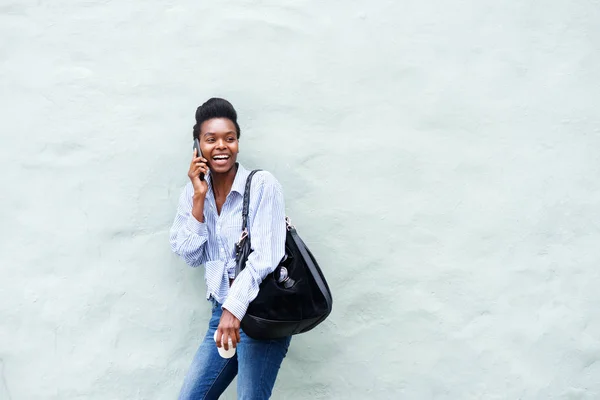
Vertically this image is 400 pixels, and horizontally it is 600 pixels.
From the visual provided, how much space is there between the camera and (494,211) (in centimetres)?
354

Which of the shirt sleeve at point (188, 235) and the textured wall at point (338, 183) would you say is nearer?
the shirt sleeve at point (188, 235)

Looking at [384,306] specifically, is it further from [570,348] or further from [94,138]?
[94,138]

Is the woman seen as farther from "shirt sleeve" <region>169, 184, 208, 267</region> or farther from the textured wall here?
the textured wall

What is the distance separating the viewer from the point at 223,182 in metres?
3.10

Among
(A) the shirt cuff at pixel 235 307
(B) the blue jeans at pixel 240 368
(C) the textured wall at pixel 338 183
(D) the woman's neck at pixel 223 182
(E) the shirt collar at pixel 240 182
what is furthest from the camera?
(C) the textured wall at pixel 338 183

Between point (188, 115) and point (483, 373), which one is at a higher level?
point (188, 115)

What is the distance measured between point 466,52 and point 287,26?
3.02 feet

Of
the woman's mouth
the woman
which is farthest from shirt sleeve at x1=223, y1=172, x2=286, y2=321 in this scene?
the woman's mouth

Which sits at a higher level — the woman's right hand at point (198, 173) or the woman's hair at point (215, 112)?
the woman's hair at point (215, 112)

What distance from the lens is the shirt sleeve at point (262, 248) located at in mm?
2697

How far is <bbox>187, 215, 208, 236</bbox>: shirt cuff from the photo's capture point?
3020 millimetres

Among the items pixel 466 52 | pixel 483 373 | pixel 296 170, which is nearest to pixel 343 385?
pixel 483 373

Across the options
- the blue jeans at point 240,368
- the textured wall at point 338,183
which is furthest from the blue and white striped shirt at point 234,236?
→ the textured wall at point 338,183

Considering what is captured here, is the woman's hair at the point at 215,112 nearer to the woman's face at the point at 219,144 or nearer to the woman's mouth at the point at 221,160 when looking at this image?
the woman's face at the point at 219,144
